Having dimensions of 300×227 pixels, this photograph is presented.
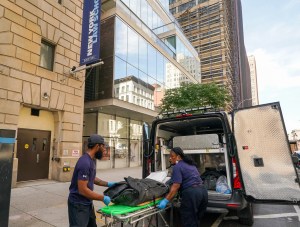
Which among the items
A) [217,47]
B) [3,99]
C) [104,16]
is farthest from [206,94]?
[217,47]

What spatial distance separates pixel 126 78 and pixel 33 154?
875cm

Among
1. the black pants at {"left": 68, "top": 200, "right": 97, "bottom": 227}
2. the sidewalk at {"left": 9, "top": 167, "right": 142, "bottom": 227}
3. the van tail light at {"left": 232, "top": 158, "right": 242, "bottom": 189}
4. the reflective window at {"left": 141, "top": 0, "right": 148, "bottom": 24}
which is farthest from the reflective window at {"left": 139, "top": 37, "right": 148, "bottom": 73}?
the black pants at {"left": 68, "top": 200, "right": 97, "bottom": 227}

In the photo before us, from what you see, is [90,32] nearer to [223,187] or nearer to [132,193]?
[223,187]

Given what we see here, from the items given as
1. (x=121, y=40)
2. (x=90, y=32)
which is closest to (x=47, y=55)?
(x=90, y=32)

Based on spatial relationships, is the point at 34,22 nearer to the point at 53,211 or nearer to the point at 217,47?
the point at 53,211

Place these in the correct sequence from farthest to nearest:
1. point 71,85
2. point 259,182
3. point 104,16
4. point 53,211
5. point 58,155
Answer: point 104,16, point 71,85, point 58,155, point 53,211, point 259,182

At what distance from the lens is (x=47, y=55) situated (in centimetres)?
1030

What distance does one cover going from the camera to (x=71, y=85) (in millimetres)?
10906

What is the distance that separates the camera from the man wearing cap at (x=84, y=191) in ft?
9.64

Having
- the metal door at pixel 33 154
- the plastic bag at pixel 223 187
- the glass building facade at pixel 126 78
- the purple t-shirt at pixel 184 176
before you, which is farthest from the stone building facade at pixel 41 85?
the plastic bag at pixel 223 187

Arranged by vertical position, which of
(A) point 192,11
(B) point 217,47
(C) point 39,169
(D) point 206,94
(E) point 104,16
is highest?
(A) point 192,11

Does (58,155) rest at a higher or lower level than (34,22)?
lower

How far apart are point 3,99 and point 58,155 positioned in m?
3.33

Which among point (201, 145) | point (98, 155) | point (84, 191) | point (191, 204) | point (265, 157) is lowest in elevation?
point (191, 204)
